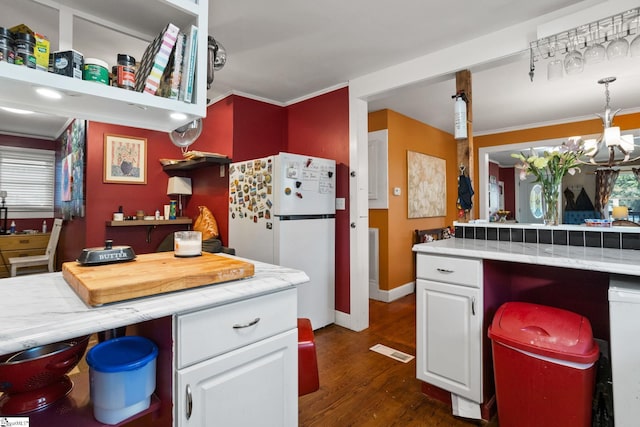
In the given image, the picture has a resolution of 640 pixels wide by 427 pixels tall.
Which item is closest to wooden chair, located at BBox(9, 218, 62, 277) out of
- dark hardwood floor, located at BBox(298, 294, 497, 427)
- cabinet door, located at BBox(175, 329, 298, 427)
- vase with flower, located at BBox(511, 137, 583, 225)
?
dark hardwood floor, located at BBox(298, 294, 497, 427)

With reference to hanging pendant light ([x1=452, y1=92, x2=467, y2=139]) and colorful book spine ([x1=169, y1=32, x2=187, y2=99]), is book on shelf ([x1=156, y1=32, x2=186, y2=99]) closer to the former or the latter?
colorful book spine ([x1=169, y1=32, x2=187, y2=99])

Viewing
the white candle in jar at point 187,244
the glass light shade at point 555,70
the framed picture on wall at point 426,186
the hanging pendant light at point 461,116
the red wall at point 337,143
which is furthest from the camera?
the framed picture on wall at point 426,186

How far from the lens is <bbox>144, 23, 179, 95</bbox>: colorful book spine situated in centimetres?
120

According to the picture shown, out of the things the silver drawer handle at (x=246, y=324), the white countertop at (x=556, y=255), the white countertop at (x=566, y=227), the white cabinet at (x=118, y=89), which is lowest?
the silver drawer handle at (x=246, y=324)

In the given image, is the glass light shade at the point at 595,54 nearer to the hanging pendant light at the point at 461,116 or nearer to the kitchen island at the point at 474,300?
the hanging pendant light at the point at 461,116

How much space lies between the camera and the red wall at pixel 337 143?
3105 mm

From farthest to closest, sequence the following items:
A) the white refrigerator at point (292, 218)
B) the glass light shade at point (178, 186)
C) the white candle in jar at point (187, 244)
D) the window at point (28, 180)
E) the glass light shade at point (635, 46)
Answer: the window at point (28, 180), the glass light shade at point (178, 186), the white refrigerator at point (292, 218), the glass light shade at point (635, 46), the white candle in jar at point (187, 244)

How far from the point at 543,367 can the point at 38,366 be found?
181 centimetres

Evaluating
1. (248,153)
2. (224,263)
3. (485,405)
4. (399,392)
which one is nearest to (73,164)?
(248,153)

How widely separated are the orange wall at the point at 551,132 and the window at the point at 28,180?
21.7 ft

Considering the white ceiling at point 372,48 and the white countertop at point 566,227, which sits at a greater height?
the white ceiling at point 372,48

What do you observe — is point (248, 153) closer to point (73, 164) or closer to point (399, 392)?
point (73, 164)

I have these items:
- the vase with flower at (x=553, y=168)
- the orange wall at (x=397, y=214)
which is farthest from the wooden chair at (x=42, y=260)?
the vase with flower at (x=553, y=168)

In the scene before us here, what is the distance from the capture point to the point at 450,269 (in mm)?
1747
